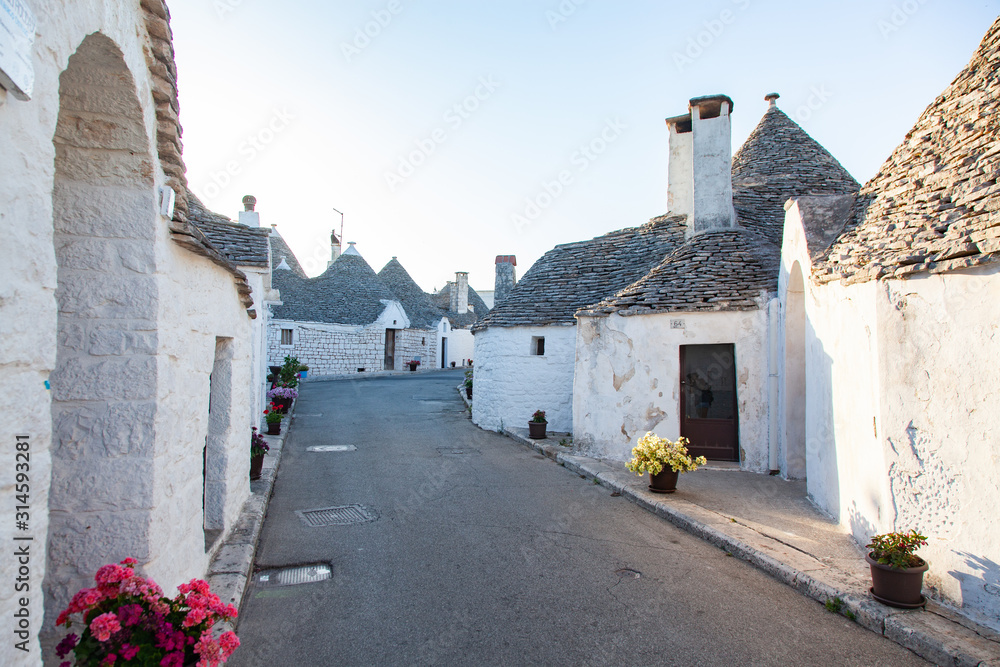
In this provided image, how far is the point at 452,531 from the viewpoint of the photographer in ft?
22.3

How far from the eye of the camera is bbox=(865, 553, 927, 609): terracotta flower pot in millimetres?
4441

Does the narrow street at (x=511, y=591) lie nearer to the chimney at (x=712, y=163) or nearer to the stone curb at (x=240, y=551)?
the stone curb at (x=240, y=551)

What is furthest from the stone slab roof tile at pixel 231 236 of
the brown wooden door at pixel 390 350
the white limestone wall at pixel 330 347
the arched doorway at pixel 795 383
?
the brown wooden door at pixel 390 350

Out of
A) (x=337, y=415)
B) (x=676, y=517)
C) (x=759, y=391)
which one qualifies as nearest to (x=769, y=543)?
(x=676, y=517)

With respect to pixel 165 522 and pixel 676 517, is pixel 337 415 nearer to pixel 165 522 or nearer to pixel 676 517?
pixel 676 517

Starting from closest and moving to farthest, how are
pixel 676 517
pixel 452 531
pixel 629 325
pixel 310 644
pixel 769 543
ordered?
1. pixel 310 644
2. pixel 769 543
3. pixel 452 531
4. pixel 676 517
5. pixel 629 325

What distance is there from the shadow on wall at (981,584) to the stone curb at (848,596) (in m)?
0.14

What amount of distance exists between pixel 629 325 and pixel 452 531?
5.51 metres

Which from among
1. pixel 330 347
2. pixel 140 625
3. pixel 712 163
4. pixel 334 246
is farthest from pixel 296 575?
pixel 334 246

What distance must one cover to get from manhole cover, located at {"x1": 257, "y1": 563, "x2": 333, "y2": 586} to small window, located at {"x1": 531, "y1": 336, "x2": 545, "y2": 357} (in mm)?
9791

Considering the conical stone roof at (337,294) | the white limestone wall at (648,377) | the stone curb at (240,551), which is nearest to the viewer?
the stone curb at (240,551)

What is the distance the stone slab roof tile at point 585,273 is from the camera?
1449 cm

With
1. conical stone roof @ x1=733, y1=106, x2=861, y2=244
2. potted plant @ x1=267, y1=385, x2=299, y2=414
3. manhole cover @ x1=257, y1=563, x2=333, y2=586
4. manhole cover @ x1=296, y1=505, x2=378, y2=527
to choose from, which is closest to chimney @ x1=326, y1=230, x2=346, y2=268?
potted plant @ x1=267, y1=385, x2=299, y2=414

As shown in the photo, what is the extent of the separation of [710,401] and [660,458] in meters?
2.89
